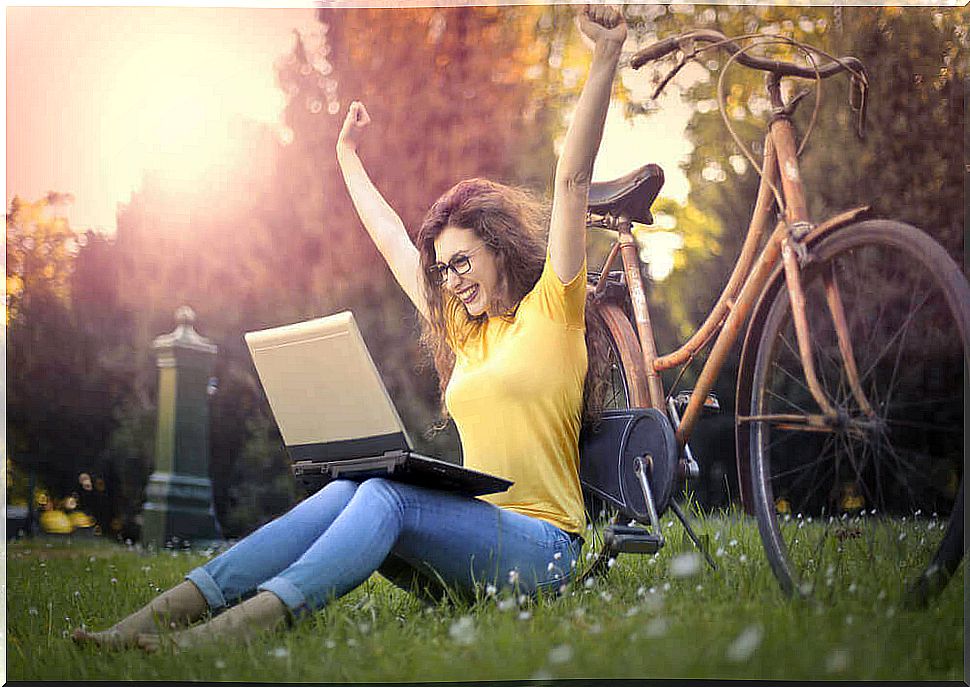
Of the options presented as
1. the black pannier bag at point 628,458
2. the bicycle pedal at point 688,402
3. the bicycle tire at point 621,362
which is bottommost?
the black pannier bag at point 628,458

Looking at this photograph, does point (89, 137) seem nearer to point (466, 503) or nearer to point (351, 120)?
point (351, 120)

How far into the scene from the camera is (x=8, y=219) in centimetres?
302

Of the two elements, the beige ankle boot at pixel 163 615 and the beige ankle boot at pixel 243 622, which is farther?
the beige ankle boot at pixel 163 615

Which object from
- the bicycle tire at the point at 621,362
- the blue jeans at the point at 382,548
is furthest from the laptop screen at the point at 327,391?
the bicycle tire at the point at 621,362

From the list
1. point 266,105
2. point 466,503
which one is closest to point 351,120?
point 266,105

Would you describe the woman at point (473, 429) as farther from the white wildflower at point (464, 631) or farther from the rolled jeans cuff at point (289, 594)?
the white wildflower at point (464, 631)

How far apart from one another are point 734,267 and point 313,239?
1.18 metres

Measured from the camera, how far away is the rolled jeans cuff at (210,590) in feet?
7.79

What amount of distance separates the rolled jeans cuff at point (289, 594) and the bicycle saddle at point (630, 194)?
1301mm

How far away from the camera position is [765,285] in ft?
8.95

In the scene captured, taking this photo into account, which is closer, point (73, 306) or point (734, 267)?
point (734, 267)

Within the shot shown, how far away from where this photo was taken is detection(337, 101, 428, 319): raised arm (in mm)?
3006

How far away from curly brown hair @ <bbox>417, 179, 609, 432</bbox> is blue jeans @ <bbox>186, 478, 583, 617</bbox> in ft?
1.41

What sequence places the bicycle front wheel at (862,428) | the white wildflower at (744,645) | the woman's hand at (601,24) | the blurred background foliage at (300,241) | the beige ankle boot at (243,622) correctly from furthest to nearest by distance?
the blurred background foliage at (300,241), the woman's hand at (601,24), the bicycle front wheel at (862,428), the white wildflower at (744,645), the beige ankle boot at (243,622)
